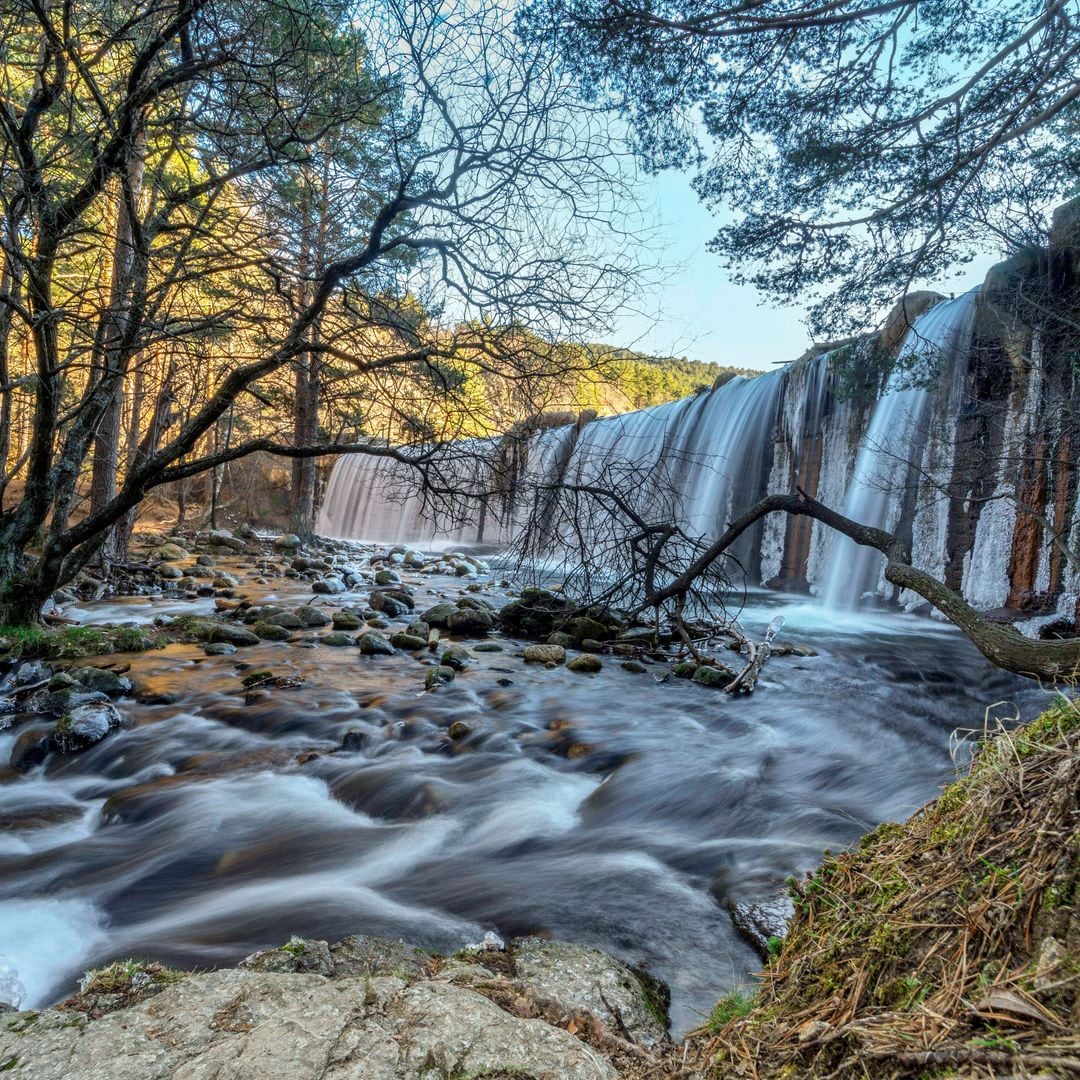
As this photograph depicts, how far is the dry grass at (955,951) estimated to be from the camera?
2.67 ft

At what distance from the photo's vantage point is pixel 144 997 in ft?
5.15

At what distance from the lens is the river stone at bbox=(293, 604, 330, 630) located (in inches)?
325

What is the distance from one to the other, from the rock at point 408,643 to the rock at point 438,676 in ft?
3.90

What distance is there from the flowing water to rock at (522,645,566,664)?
0.31m

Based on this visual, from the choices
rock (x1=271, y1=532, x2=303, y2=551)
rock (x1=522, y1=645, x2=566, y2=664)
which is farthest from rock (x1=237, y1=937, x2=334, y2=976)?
rock (x1=271, y1=532, x2=303, y2=551)

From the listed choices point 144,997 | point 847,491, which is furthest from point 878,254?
point 144,997

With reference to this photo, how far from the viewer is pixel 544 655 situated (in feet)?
22.3

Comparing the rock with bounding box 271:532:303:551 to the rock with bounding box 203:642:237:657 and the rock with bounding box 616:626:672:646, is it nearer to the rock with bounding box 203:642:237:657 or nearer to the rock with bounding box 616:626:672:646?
the rock with bounding box 203:642:237:657

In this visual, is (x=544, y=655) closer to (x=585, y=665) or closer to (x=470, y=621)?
(x=585, y=665)

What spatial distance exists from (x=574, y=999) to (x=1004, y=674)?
24.0 feet

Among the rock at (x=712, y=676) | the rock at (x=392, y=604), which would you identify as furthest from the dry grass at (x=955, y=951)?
the rock at (x=392, y=604)

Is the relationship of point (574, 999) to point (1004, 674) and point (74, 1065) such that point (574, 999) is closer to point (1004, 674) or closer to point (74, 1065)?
point (74, 1065)

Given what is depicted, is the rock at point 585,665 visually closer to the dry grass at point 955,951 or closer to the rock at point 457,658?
the rock at point 457,658

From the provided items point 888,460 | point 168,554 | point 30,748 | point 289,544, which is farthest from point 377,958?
point 289,544
